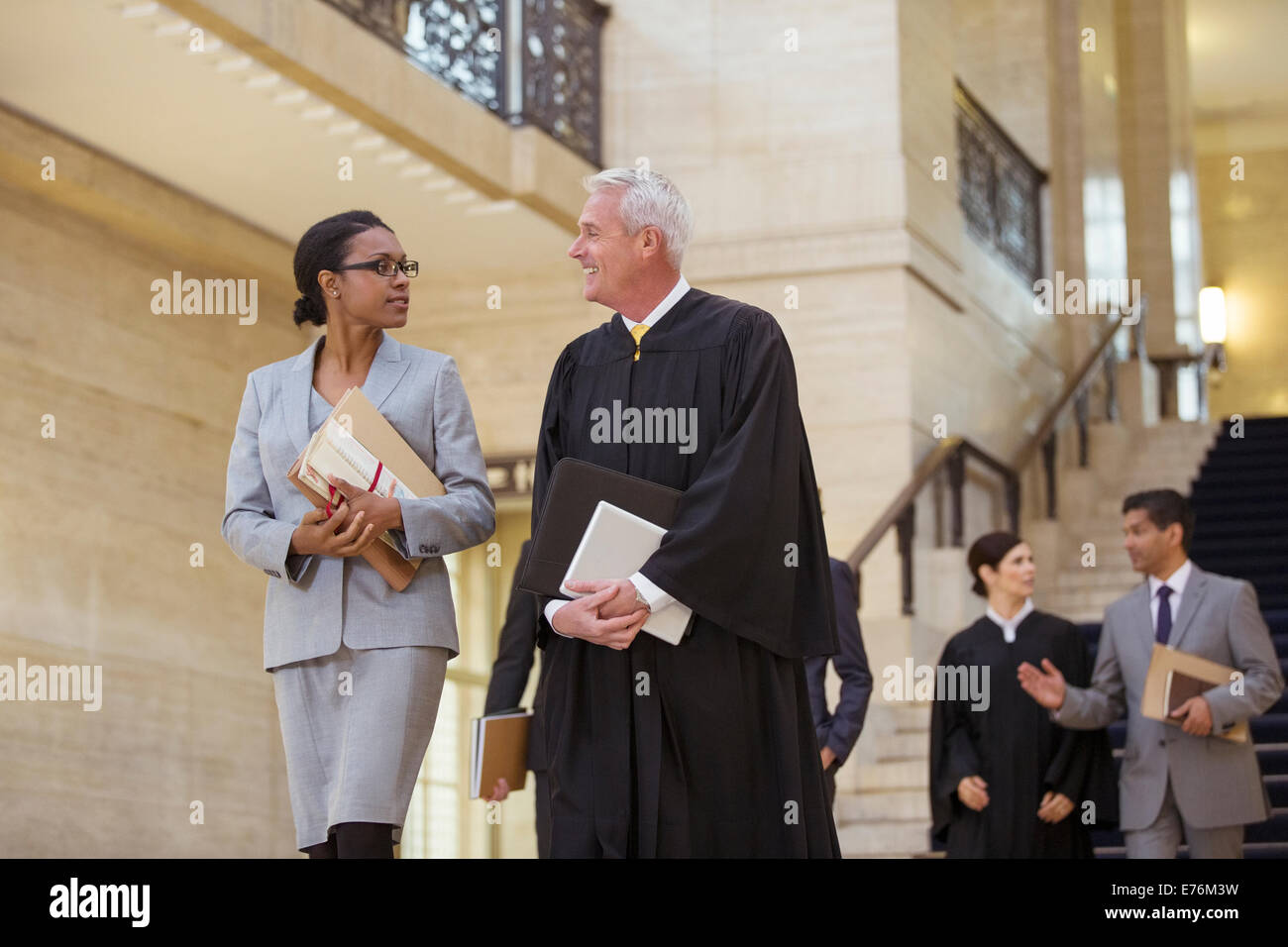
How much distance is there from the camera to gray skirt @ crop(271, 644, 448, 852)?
4133mm

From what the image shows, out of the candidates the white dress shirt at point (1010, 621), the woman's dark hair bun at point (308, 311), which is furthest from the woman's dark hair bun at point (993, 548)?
the woman's dark hair bun at point (308, 311)

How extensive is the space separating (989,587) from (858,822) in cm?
250

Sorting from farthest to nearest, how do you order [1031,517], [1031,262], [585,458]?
[1031,262]
[1031,517]
[585,458]

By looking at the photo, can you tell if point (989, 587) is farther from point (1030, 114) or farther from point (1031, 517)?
point (1030, 114)

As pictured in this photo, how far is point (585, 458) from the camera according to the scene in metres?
4.38

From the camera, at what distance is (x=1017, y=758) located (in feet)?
24.5

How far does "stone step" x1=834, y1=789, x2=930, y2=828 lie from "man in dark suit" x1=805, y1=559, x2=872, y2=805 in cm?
267

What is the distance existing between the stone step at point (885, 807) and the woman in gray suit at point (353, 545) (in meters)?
5.88

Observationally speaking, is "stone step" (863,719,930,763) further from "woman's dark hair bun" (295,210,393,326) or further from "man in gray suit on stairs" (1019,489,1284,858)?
"woman's dark hair bun" (295,210,393,326)

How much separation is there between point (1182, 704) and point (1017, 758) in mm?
834

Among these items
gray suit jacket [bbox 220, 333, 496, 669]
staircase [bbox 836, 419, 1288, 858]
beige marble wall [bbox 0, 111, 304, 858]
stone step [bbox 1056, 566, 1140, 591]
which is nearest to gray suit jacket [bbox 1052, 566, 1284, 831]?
staircase [bbox 836, 419, 1288, 858]

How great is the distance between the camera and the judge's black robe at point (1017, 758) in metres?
7.33

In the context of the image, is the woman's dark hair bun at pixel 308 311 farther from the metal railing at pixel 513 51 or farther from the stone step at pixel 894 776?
the stone step at pixel 894 776

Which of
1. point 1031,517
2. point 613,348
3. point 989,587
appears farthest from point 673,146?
point 613,348
